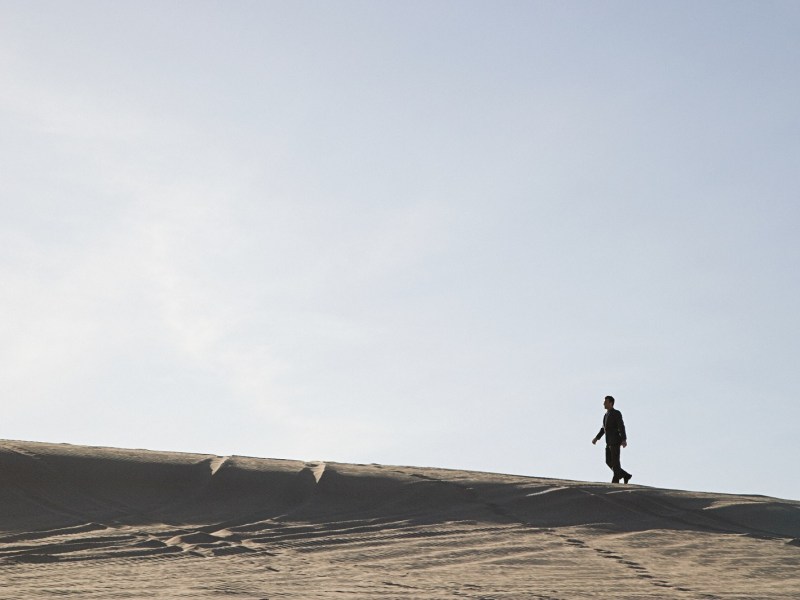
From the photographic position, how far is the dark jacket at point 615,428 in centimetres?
1495

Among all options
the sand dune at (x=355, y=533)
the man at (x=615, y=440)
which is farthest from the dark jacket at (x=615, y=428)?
the sand dune at (x=355, y=533)

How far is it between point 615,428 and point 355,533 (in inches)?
223

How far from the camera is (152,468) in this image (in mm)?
12672

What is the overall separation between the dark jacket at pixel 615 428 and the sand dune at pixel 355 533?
1770mm

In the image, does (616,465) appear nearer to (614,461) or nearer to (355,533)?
(614,461)

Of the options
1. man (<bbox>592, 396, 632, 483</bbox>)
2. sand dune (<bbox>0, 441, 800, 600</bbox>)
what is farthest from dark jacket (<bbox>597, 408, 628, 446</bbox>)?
sand dune (<bbox>0, 441, 800, 600</bbox>)

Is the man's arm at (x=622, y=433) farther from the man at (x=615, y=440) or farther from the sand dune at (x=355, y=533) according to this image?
the sand dune at (x=355, y=533)

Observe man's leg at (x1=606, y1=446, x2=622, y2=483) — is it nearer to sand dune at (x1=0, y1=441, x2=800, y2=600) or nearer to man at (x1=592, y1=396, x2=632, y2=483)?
man at (x1=592, y1=396, x2=632, y2=483)

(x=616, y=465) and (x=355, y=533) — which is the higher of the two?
(x=616, y=465)

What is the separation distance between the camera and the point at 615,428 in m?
15.0

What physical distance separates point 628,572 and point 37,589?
14.1ft

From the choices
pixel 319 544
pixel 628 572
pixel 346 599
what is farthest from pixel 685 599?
pixel 319 544

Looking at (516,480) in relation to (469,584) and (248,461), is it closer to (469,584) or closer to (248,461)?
(248,461)

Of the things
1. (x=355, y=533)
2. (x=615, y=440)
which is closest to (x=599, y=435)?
(x=615, y=440)
